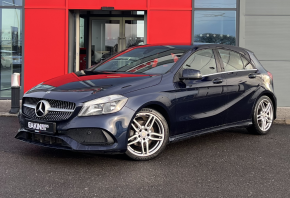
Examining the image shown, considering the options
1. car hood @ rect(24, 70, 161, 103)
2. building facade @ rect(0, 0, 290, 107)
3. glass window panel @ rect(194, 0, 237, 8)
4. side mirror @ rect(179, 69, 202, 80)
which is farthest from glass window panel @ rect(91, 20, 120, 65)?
side mirror @ rect(179, 69, 202, 80)

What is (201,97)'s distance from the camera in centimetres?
543

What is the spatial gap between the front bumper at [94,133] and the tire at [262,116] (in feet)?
9.47

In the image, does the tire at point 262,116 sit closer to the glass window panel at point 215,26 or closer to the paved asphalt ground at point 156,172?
the paved asphalt ground at point 156,172

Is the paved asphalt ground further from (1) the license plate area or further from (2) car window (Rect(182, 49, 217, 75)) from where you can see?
(2) car window (Rect(182, 49, 217, 75))

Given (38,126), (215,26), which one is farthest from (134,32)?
(38,126)

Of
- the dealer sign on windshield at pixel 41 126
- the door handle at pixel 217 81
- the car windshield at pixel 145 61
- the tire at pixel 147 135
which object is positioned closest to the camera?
the dealer sign on windshield at pixel 41 126

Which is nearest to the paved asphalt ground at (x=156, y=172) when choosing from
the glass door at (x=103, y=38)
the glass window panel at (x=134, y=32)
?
the glass window panel at (x=134, y=32)

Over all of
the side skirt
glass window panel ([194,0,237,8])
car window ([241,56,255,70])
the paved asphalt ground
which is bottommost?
the paved asphalt ground

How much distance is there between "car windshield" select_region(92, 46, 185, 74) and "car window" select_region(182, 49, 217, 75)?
6.6 inches

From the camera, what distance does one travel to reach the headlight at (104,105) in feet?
14.4

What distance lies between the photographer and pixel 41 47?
39.5 feet

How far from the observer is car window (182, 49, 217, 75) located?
218 inches

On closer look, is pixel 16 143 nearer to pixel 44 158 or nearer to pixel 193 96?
pixel 44 158

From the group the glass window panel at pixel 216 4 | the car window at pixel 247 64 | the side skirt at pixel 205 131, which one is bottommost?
the side skirt at pixel 205 131
